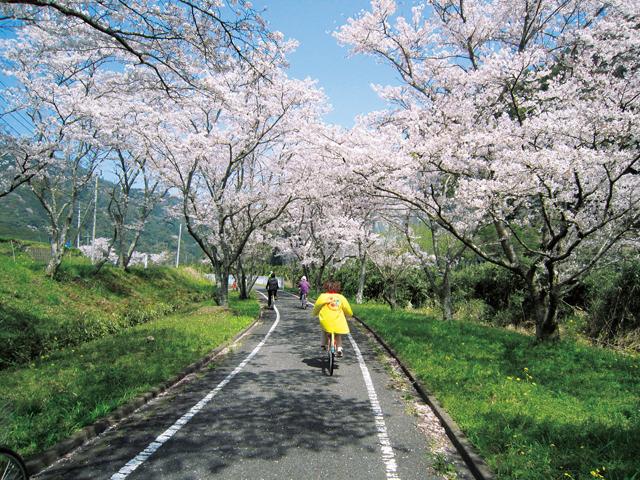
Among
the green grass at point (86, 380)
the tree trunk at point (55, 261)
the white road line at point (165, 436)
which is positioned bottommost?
the white road line at point (165, 436)

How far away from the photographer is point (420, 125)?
12.3m

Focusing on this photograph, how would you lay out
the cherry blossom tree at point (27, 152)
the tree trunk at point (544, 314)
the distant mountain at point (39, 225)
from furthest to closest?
the distant mountain at point (39, 225)
the cherry blossom tree at point (27, 152)
the tree trunk at point (544, 314)

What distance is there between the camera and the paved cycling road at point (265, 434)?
4352 millimetres

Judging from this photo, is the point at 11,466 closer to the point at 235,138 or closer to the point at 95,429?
the point at 95,429

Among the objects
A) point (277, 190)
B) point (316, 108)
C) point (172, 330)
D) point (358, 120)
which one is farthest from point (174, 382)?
point (277, 190)

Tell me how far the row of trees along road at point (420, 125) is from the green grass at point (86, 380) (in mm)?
5498

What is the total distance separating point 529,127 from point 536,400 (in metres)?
6.30

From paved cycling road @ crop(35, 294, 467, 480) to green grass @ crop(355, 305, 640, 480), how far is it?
2.90 ft

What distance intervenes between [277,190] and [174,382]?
16145mm

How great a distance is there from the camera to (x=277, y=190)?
907 inches

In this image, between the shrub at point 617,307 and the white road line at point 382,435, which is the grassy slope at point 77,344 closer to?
the white road line at point 382,435

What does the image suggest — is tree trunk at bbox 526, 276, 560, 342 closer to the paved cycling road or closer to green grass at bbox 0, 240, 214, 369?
the paved cycling road

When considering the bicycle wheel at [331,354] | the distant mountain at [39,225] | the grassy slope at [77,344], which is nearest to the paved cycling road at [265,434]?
the bicycle wheel at [331,354]

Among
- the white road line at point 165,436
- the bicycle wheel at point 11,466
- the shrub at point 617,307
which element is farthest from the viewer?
the shrub at point 617,307
